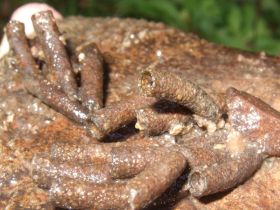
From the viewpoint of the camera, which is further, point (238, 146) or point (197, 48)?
point (197, 48)

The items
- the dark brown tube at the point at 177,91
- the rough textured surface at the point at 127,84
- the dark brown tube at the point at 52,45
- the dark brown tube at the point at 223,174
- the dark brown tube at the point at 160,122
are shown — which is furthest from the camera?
the dark brown tube at the point at 52,45

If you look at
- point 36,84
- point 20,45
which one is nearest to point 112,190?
point 36,84

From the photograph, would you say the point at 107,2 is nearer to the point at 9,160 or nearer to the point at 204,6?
the point at 204,6

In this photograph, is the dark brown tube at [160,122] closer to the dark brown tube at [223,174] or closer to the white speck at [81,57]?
the dark brown tube at [223,174]

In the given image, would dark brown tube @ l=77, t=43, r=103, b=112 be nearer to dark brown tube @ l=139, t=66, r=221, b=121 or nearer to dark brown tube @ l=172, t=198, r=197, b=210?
dark brown tube @ l=139, t=66, r=221, b=121

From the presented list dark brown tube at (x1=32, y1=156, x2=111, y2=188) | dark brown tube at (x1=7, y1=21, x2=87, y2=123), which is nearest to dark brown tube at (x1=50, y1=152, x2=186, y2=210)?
dark brown tube at (x1=32, y1=156, x2=111, y2=188)

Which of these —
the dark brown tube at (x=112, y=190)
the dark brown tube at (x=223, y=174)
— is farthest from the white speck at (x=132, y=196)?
the dark brown tube at (x=223, y=174)

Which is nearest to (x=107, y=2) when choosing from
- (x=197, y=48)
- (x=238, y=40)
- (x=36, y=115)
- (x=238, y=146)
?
(x=238, y=40)

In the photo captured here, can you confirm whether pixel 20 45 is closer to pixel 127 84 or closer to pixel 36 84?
pixel 36 84
